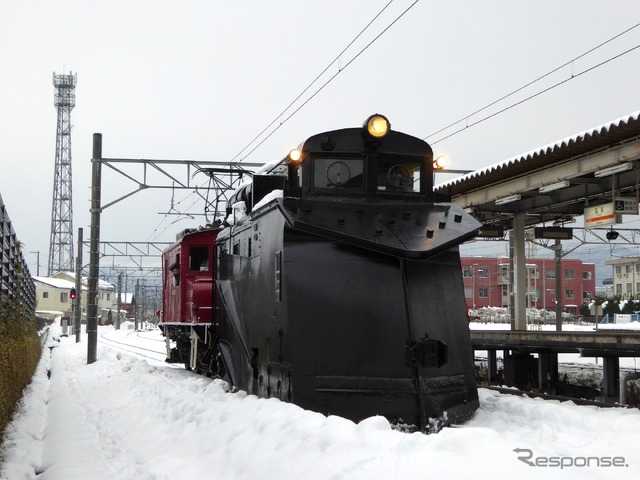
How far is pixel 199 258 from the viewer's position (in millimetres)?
16703

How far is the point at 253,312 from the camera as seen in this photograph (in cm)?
1015

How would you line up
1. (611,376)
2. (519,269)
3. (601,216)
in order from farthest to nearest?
(519,269) → (601,216) → (611,376)

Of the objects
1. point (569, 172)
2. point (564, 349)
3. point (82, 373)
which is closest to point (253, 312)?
point (564, 349)

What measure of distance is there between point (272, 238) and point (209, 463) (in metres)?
2.74

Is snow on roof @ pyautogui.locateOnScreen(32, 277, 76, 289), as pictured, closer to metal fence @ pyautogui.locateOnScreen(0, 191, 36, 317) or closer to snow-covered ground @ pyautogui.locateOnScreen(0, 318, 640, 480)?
metal fence @ pyautogui.locateOnScreen(0, 191, 36, 317)

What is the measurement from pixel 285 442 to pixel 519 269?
16205 mm

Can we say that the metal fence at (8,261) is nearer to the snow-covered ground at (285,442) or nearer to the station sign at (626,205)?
the snow-covered ground at (285,442)

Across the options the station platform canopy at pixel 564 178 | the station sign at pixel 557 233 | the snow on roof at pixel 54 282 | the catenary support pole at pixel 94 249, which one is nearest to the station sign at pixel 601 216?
the station platform canopy at pixel 564 178

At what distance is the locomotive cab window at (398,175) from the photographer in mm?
9547

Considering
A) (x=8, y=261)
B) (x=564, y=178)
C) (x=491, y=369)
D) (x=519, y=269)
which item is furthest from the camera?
(x=519, y=269)

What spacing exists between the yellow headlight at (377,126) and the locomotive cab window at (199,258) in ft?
27.0

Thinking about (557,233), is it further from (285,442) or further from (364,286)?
(285,442)

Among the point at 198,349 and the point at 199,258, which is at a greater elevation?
the point at 199,258

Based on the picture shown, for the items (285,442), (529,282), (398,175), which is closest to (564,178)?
(398,175)
